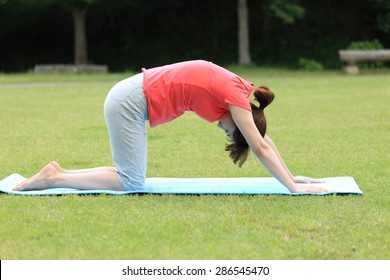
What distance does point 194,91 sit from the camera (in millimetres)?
5996

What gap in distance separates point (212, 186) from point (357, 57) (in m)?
20.2

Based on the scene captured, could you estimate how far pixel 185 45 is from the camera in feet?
113

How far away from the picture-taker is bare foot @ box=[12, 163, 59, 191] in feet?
20.9

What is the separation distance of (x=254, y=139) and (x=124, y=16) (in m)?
30.2

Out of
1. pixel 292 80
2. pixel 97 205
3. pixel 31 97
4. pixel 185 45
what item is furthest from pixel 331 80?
pixel 97 205

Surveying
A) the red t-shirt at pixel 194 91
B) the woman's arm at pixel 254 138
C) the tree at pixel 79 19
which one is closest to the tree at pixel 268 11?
the tree at pixel 79 19

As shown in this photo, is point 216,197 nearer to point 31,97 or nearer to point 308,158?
point 308,158

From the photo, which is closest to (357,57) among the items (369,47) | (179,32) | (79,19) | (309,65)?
(309,65)

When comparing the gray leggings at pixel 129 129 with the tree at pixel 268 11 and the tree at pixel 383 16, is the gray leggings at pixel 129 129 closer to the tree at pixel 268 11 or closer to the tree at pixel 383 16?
the tree at pixel 268 11

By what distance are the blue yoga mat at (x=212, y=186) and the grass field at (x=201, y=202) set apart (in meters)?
0.14

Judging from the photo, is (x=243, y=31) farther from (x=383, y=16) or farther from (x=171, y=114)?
(x=171, y=114)

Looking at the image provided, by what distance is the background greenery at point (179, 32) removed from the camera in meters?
32.9

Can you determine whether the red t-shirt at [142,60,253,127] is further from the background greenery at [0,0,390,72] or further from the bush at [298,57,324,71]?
the background greenery at [0,0,390,72]

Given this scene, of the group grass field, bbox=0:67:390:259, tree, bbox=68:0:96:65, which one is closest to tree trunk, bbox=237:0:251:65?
tree, bbox=68:0:96:65
